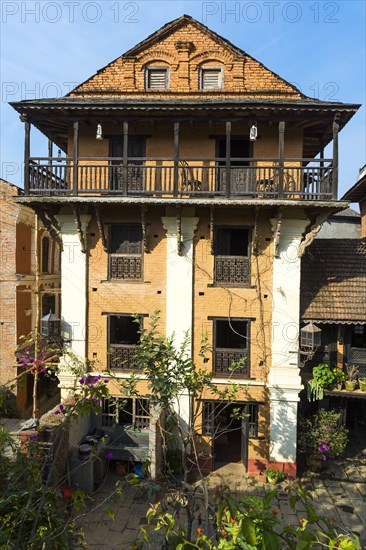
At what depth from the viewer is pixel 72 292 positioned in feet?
42.3

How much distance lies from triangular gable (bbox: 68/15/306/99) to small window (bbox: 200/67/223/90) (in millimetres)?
234

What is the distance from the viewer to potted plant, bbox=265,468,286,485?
38.9 ft

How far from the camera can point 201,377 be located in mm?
9680

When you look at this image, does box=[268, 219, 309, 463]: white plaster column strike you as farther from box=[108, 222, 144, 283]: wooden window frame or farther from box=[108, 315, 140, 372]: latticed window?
box=[108, 315, 140, 372]: latticed window

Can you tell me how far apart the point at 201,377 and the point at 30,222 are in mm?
12196

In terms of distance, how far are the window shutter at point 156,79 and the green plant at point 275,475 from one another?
1497 cm

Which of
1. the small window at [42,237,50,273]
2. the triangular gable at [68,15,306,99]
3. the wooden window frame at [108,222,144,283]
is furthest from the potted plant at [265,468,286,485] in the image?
the small window at [42,237,50,273]

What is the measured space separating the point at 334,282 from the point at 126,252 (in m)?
8.16

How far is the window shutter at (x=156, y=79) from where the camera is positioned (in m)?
13.5

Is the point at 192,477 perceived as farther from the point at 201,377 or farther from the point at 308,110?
the point at 308,110

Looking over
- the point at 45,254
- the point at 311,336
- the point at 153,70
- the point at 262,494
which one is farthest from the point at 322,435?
the point at 45,254

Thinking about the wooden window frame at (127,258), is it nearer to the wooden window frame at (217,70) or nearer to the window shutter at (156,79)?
the window shutter at (156,79)

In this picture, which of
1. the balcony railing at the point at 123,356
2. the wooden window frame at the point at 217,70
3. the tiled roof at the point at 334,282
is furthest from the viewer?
the wooden window frame at the point at 217,70

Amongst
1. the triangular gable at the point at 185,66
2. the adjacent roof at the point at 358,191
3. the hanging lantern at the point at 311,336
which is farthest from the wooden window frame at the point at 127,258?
the adjacent roof at the point at 358,191
